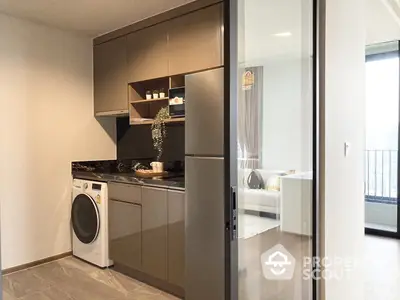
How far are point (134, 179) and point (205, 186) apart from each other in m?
0.91

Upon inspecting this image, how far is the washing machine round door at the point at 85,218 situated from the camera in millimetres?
3330

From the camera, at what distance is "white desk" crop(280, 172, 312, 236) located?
2.09 metres

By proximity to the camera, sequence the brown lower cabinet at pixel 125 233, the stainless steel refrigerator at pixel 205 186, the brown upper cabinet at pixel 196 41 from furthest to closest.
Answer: the brown lower cabinet at pixel 125 233
the brown upper cabinet at pixel 196 41
the stainless steel refrigerator at pixel 205 186

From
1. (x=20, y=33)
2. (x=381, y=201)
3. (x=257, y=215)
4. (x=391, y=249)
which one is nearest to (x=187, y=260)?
(x=257, y=215)

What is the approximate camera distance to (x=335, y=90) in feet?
7.45

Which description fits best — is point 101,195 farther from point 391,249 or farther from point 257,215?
point 391,249

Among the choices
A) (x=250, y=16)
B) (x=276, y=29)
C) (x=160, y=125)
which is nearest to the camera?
(x=250, y=16)

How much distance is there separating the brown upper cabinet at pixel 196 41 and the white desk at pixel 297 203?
105 cm

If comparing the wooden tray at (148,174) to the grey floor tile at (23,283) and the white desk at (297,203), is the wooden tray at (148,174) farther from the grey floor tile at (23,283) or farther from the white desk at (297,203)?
the white desk at (297,203)

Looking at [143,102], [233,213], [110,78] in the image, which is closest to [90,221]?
[143,102]

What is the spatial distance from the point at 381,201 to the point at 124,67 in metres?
4.09

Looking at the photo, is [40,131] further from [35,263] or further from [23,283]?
[23,283]

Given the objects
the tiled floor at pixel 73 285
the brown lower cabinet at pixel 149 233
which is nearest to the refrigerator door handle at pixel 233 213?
the brown lower cabinet at pixel 149 233

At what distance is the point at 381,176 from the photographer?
4.95m
